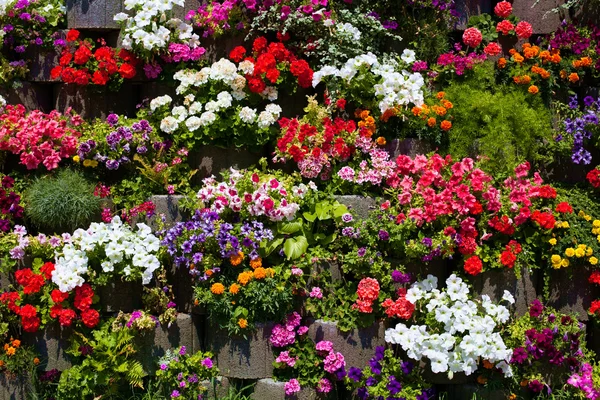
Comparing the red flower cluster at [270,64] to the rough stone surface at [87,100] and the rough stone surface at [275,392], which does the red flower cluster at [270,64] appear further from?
the rough stone surface at [275,392]

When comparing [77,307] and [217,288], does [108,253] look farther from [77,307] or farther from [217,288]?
[217,288]

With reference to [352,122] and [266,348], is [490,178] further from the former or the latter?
[266,348]

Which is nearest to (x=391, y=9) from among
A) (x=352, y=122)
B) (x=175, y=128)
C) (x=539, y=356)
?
(x=352, y=122)

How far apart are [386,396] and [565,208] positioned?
175 centimetres

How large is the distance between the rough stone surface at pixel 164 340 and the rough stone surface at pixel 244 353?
6.1 inches

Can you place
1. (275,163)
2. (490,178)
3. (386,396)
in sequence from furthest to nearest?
(275,163) < (490,178) < (386,396)

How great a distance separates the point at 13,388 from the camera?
14.5 feet

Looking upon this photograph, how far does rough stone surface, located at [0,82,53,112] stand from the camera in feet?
16.2

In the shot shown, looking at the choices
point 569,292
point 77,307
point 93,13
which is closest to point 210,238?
point 77,307

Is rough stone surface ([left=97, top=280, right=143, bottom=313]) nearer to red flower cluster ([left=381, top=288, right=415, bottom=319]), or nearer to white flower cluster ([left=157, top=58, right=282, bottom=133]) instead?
white flower cluster ([left=157, top=58, right=282, bottom=133])

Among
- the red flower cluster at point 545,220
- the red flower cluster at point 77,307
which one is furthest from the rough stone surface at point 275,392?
the red flower cluster at point 545,220

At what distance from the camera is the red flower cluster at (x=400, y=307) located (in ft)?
14.4

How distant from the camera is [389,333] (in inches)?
173

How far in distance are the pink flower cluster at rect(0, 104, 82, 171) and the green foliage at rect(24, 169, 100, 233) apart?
144 mm
